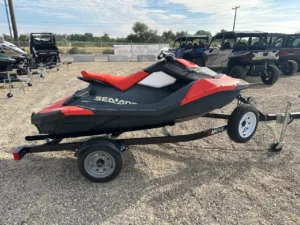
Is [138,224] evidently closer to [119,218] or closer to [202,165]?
[119,218]

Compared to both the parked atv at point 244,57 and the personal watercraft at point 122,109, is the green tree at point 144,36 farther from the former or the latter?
the personal watercraft at point 122,109

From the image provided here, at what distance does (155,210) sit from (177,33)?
5408cm

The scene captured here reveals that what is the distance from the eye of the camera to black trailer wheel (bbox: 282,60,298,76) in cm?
1162

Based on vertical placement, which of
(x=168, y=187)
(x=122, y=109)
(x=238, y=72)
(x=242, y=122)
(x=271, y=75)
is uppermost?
(x=122, y=109)

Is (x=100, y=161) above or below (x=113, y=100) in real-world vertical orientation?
below

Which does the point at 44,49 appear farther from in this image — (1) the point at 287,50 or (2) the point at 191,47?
(1) the point at 287,50

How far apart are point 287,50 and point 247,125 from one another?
32.7 feet

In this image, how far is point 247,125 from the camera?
354 centimetres

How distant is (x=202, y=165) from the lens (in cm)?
345

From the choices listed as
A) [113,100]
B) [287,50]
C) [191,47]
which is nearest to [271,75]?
[287,50]

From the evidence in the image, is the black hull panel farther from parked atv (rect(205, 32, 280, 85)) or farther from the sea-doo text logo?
parked atv (rect(205, 32, 280, 85))

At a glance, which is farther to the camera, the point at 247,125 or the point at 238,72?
the point at 238,72

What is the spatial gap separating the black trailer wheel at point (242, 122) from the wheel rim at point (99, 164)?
5.58 ft

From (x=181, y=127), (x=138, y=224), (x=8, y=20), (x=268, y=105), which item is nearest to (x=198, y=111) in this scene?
(x=138, y=224)
